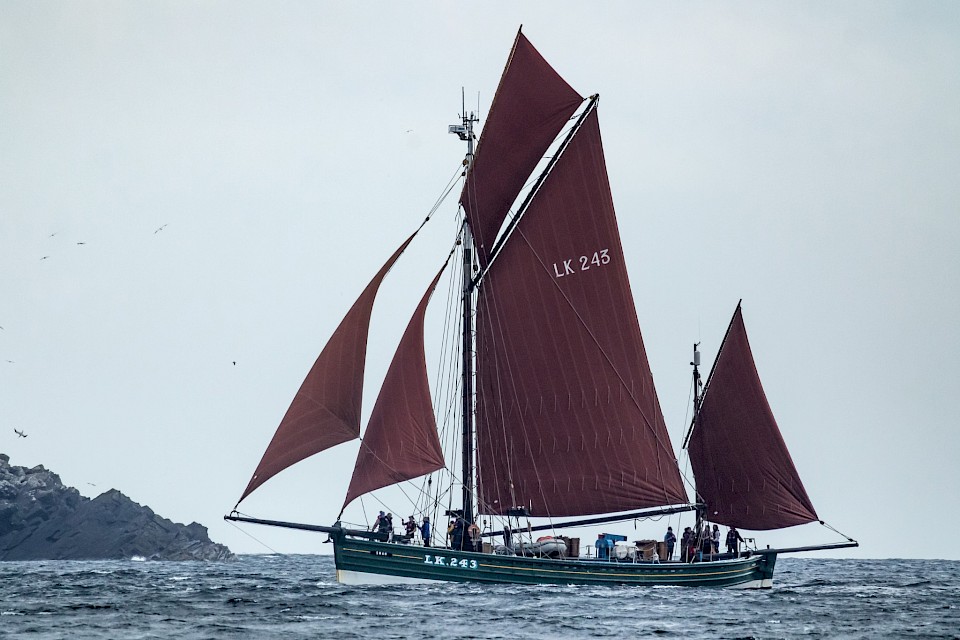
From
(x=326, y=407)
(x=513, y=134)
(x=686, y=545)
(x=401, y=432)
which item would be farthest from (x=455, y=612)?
(x=513, y=134)

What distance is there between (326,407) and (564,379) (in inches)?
432

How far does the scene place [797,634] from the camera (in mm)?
41719

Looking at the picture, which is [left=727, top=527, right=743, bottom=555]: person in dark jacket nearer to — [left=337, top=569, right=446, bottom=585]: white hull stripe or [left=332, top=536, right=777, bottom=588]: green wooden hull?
[left=332, top=536, right=777, bottom=588]: green wooden hull

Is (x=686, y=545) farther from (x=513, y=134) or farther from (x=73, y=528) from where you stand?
(x=73, y=528)

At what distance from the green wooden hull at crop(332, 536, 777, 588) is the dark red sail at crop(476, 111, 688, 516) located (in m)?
2.99

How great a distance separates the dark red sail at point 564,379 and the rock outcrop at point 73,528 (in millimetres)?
98769

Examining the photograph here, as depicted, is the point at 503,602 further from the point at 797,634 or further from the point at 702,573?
the point at 702,573

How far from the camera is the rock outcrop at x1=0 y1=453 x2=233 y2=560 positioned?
14788 cm

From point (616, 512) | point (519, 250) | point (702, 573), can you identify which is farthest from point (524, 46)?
point (702, 573)

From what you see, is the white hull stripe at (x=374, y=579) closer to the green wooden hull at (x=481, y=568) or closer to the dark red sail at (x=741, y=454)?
the green wooden hull at (x=481, y=568)

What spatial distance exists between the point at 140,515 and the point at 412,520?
4281 inches

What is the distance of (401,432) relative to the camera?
2098 inches

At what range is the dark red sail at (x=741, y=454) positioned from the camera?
202 feet

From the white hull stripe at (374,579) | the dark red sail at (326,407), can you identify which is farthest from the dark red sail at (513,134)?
the white hull stripe at (374,579)
